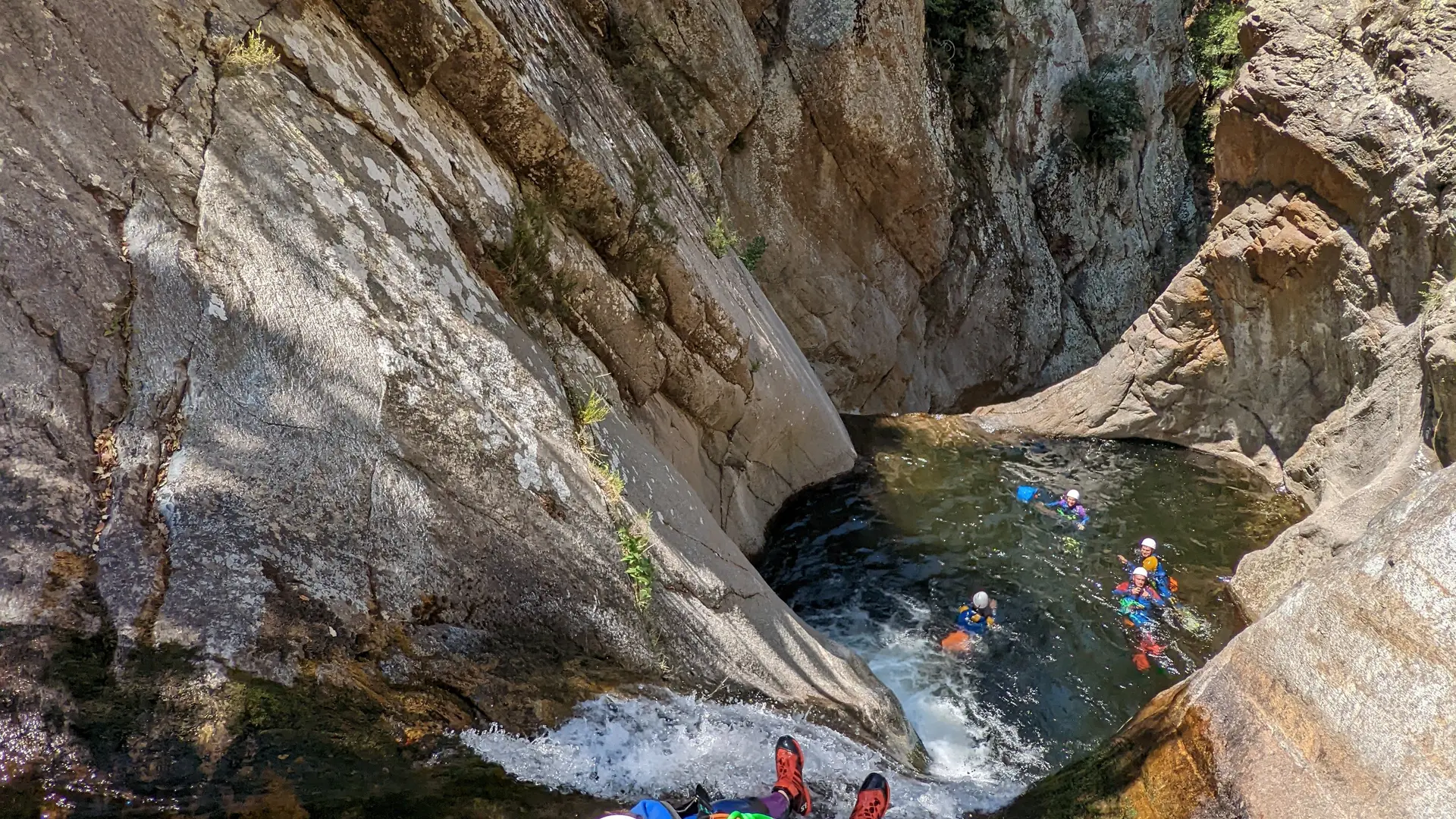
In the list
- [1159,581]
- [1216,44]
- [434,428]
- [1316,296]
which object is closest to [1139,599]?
[1159,581]

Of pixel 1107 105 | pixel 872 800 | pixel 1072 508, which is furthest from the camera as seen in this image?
pixel 1107 105

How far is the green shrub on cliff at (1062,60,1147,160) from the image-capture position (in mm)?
17547

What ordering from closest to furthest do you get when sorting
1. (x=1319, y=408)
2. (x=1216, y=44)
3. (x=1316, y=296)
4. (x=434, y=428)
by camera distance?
(x=434, y=428), (x=1316, y=296), (x=1319, y=408), (x=1216, y=44)

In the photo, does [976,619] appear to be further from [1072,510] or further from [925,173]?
[925,173]

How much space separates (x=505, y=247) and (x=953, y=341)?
13840mm

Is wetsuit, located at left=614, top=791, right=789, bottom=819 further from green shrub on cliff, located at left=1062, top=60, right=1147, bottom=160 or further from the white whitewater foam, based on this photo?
green shrub on cliff, located at left=1062, top=60, right=1147, bottom=160

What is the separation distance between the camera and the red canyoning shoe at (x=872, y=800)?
3.99 m


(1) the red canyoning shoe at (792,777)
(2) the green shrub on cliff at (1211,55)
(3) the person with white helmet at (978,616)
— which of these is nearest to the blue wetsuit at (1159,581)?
(3) the person with white helmet at (978,616)

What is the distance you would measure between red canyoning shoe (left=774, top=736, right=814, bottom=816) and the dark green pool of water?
6.09ft

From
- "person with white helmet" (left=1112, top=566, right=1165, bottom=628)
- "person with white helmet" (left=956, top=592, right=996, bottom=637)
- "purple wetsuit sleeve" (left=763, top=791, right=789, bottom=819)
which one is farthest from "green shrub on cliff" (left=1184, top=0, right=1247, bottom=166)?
"purple wetsuit sleeve" (left=763, top=791, right=789, bottom=819)

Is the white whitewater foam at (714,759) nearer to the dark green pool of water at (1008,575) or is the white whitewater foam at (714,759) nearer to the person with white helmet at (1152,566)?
the dark green pool of water at (1008,575)

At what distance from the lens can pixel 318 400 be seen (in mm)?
3373

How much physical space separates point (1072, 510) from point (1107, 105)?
39.5 feet

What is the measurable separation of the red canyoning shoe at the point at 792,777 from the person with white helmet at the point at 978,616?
12.5ft
